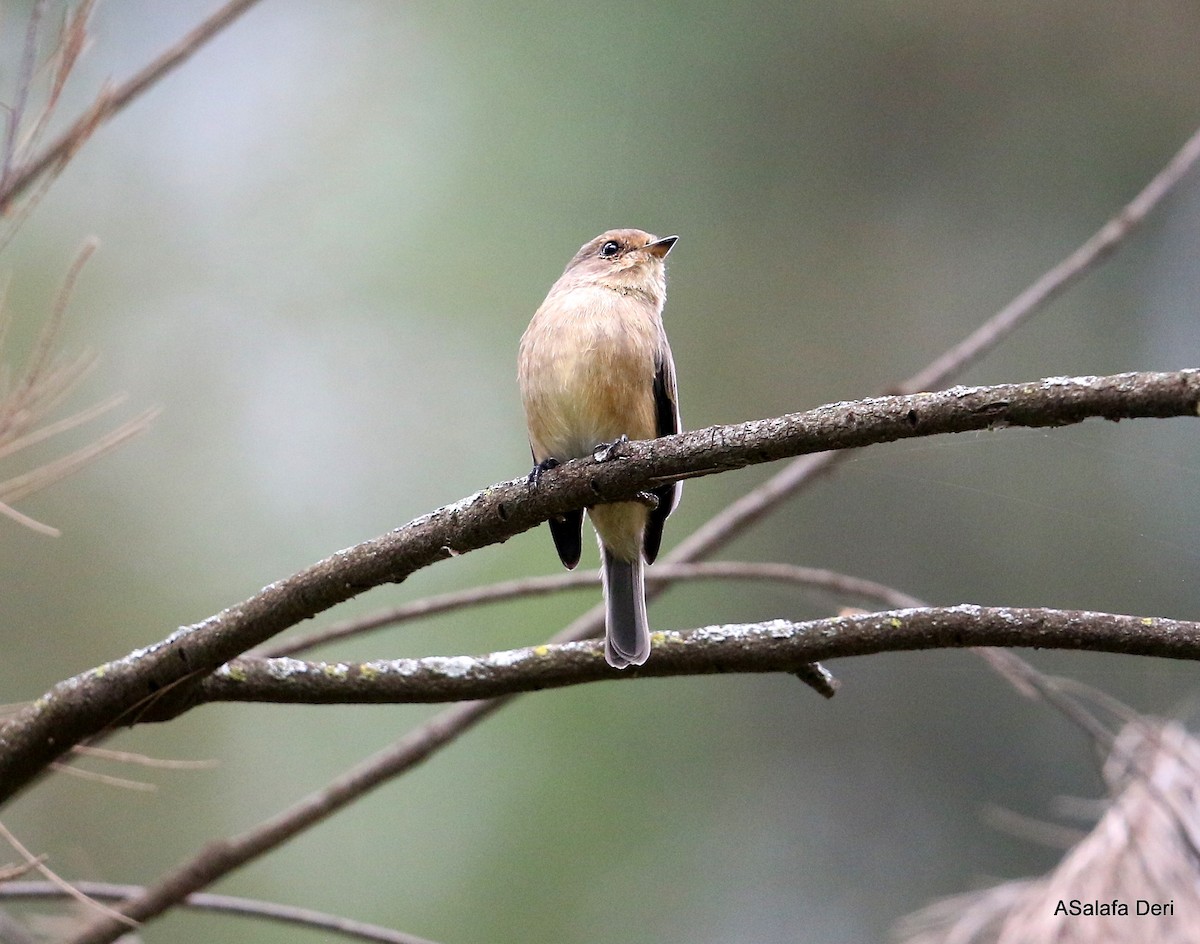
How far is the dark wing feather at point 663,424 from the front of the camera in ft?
12.2

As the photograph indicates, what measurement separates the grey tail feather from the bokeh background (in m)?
3.06

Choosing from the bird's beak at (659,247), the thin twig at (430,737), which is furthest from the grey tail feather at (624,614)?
the bird's beak at (659,247)

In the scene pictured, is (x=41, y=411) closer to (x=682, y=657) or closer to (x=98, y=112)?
(x=98, y=112)

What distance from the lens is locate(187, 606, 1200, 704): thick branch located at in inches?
85.2

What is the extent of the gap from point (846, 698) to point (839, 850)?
3.10 feet

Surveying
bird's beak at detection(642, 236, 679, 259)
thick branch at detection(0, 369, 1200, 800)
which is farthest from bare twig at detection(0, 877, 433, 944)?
bird's beak at detection(642, 236, 679, 259)

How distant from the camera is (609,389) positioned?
137 inches

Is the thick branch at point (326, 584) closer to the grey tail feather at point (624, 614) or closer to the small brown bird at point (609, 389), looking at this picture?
the grey tail feather at point (624, 614)

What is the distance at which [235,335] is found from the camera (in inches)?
319

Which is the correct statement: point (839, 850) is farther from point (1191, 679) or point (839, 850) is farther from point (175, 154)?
point (175, 154)

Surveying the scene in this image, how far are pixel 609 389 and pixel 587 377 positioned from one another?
71mm

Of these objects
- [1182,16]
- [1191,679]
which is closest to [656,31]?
[1182,16]

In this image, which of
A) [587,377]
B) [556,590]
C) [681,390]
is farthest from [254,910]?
[681,390]

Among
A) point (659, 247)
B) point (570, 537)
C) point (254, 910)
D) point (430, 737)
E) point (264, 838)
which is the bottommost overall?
point (254, 910)
